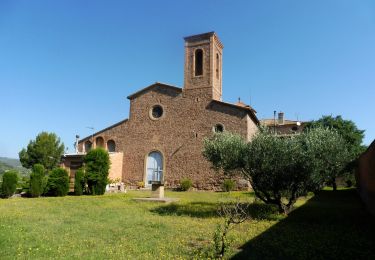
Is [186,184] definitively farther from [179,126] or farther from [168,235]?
[168,235]

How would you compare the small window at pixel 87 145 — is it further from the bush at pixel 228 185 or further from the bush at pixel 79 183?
the bush at pixel 228 185

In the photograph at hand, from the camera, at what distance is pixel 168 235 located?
320 inches

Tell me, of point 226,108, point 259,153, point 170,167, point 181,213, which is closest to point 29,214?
point 181,213

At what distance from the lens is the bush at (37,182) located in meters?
18.1

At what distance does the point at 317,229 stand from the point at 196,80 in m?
17.8

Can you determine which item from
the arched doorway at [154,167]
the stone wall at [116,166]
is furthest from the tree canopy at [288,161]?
the stone wall at [116,166]

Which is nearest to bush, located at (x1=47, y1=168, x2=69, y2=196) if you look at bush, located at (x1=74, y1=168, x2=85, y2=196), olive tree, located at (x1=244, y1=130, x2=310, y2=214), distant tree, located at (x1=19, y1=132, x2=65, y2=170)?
bush, located at (x1=74, y1=168, x2=85, y2=196)

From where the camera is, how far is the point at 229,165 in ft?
40.5

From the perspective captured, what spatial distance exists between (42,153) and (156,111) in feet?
81.7

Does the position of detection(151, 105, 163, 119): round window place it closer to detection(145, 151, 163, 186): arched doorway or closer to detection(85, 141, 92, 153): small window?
detection(145, 151, 163, 186): arched doorway

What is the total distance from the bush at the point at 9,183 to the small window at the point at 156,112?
11.6m

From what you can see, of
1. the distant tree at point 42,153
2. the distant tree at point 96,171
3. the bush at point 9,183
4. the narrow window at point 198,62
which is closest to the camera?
the bush at point 9,183

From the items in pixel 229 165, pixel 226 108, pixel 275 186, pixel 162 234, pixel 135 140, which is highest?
pixel 226 108

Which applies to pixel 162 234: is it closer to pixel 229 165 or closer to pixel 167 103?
pixel 229 165
